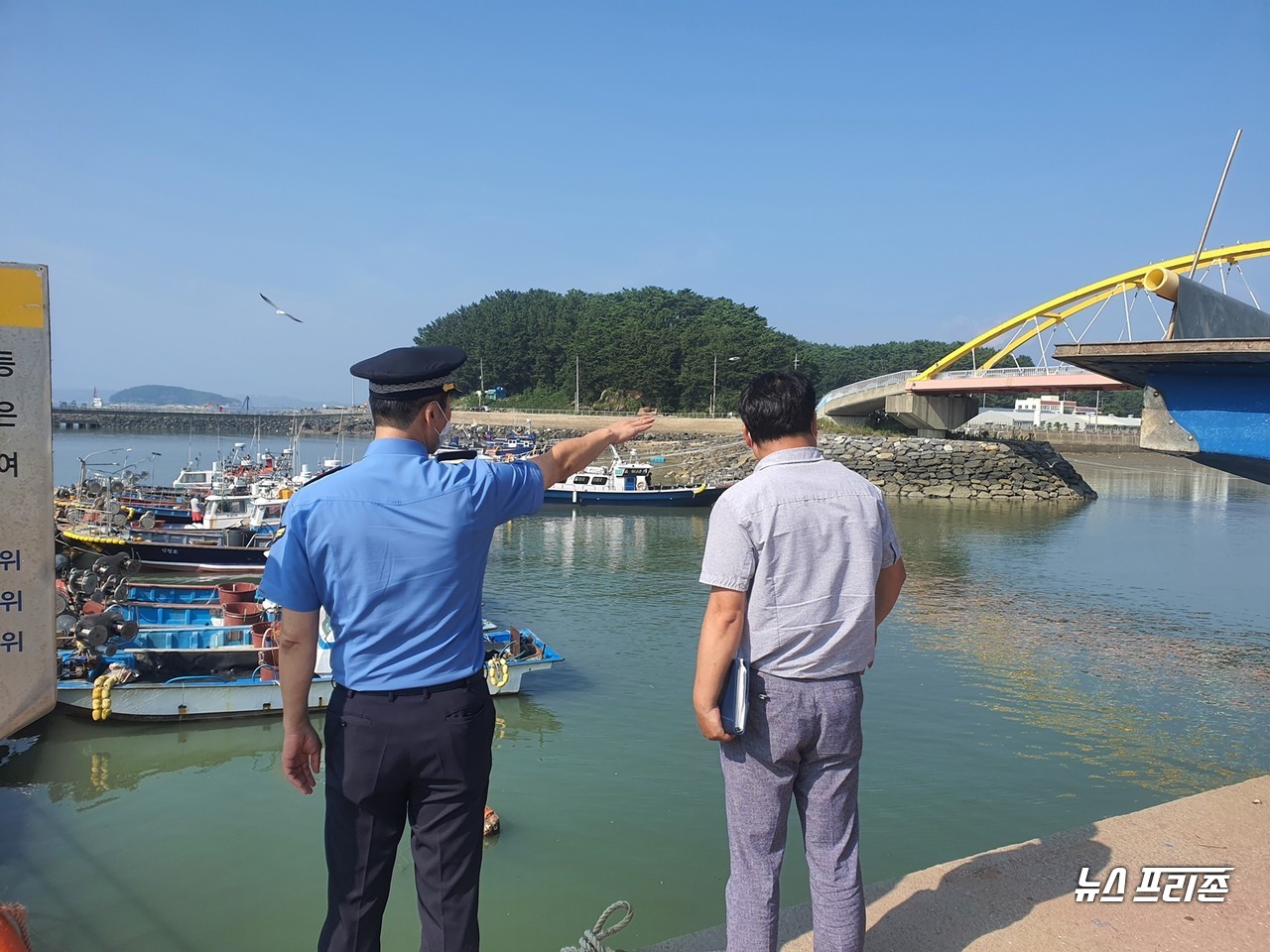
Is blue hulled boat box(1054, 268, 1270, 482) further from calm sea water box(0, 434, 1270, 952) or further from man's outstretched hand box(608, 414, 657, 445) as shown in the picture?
man's outstretched hand box(608, 414, 657, 445)

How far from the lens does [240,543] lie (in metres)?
22.6

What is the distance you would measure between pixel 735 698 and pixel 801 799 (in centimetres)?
44

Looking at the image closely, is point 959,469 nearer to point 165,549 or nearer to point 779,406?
point 165,549

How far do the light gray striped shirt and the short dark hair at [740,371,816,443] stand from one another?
153mm

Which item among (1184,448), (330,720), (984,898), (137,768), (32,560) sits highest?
(1184,448)

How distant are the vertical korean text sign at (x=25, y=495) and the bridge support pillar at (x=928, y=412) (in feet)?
151

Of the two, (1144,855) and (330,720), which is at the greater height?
(330,720)

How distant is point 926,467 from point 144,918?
3984 cm

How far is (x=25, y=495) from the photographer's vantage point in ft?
9.93

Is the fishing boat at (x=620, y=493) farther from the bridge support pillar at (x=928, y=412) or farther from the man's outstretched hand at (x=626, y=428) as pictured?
the man's outstretched hand at (x=626, y=428)

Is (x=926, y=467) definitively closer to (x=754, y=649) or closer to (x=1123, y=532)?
(x=1123, y=532)

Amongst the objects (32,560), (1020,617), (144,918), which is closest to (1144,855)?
(32,560)

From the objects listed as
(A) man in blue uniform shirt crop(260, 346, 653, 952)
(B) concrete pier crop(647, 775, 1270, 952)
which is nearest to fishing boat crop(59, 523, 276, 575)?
(B) concrete pier crop(647, 775, 1270, 952)

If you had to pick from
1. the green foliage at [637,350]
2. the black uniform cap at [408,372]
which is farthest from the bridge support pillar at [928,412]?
the black uniform cap at [408,372]
